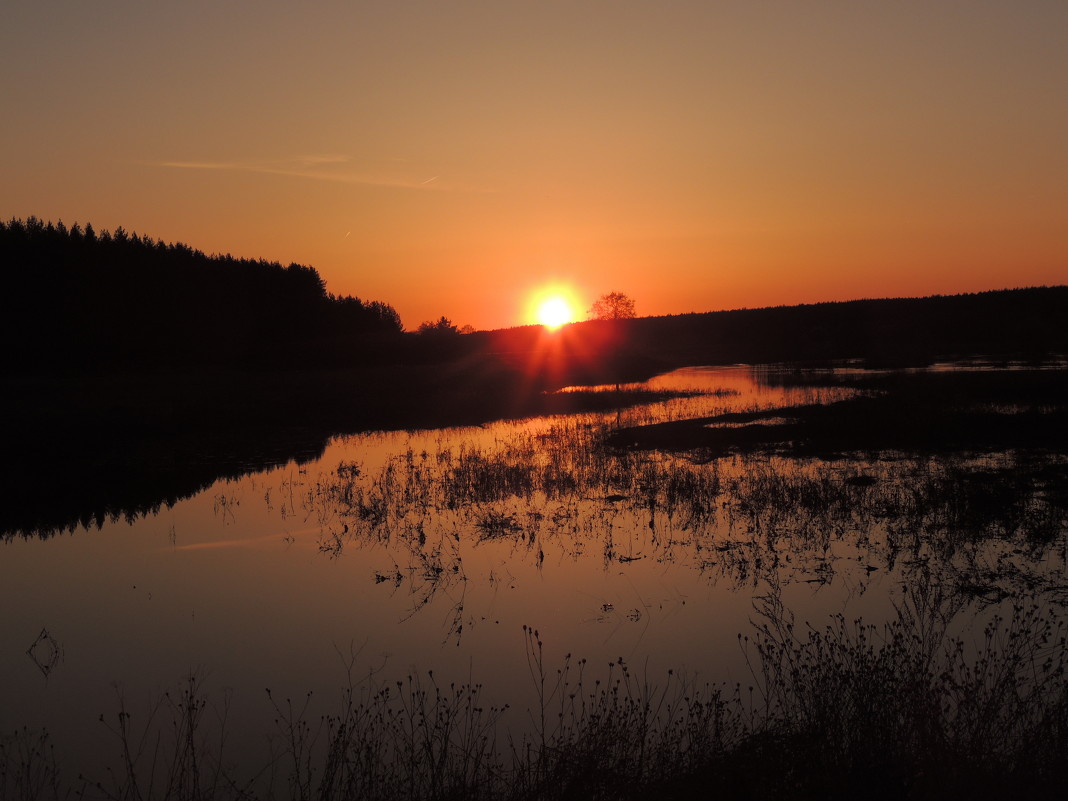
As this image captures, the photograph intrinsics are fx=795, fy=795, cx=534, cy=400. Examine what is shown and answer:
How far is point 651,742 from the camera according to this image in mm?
6488

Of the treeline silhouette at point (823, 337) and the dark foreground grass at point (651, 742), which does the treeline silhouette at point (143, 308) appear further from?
the dark foreground grass at point (651, 742)

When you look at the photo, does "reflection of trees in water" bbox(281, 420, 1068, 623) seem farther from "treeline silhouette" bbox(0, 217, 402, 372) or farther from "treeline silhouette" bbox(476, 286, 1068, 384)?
"treeline silhouette" bbox(0, 217, 402, 372)

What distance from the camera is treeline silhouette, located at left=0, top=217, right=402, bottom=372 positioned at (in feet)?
165

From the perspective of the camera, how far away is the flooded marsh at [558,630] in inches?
243

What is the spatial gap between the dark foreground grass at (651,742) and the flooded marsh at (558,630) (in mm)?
35

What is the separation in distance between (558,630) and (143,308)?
180ft

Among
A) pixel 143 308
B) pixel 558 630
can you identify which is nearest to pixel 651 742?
pixel 558 630

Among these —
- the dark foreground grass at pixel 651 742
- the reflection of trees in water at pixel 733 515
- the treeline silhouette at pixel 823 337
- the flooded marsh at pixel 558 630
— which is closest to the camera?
the dark foreground grass at pixel 651 742

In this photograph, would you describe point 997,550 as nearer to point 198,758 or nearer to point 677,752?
point 677,752

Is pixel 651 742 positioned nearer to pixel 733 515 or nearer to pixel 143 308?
pixel 733 515

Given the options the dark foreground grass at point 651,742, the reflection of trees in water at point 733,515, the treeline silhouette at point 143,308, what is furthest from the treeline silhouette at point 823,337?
the dark foreground grass at point 651,742

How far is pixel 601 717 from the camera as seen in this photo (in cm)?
683

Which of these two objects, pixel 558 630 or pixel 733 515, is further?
pixel 733 515

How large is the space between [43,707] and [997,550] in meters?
12.2
